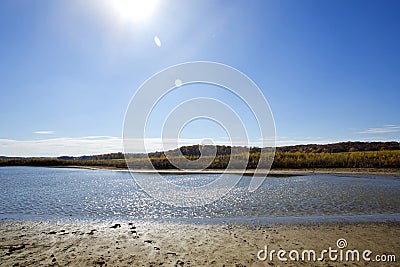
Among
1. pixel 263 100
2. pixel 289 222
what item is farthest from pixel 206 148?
pixel 289 222

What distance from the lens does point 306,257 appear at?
561 centimetres

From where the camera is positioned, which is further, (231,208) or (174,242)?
(231,208)

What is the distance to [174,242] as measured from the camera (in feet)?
22.1

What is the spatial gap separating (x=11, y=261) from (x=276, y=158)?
37814 mm

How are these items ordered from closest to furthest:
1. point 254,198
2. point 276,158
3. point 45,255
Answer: point 45,255, point 254,198, point 276,158

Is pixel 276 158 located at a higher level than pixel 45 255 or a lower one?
higher

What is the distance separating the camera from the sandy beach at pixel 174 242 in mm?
5504

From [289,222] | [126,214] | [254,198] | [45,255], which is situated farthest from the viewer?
[254,198]

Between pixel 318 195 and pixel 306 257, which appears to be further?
pixel 318 195

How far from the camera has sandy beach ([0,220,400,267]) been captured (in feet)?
18.1

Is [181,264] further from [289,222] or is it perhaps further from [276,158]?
[276,158]

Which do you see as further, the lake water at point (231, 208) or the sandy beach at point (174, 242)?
the lake water at point (231, 208)

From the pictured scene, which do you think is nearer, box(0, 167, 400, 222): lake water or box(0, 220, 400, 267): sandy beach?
box(0, 220, 400, 267): sandy beach

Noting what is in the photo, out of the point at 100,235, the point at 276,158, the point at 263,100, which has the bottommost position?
the point at 100,235
